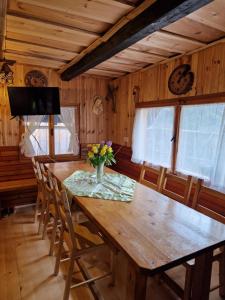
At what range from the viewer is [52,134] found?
3.86 meters

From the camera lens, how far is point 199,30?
204 centimetres

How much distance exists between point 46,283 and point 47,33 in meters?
2.43

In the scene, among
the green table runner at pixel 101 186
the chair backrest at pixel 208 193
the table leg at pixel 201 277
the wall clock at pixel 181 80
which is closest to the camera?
the table leg at pixel 201 277

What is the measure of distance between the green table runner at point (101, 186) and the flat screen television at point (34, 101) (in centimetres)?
144

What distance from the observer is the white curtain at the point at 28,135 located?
3.55m

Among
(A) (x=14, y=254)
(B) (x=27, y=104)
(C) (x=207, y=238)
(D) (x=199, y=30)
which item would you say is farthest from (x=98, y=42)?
(A) (x=14, y=254)

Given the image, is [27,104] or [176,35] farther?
[27,104]

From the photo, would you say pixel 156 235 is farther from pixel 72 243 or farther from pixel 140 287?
pixel 72 243

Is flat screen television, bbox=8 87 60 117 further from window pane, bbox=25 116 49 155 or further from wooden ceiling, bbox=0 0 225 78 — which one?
wooden ceiling, bbox=0 0 225 78

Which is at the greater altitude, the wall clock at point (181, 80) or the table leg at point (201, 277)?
the wall clock at point (181, 80)

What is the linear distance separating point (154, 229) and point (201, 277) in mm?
445

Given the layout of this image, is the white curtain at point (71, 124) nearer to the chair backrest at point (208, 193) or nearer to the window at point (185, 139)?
the window at point (185, 139)

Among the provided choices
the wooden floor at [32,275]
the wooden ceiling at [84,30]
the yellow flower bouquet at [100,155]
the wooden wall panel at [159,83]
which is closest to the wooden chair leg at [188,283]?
the wooden floor at [32,275]

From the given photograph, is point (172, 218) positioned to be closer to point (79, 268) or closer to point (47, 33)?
point (79, 268)
